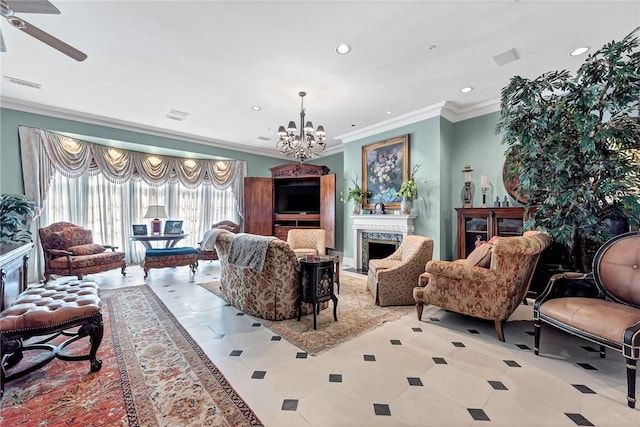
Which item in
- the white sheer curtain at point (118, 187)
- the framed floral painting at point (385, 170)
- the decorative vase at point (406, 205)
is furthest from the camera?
the framed floral painting at point (385, 170)

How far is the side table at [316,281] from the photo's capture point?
285 cm

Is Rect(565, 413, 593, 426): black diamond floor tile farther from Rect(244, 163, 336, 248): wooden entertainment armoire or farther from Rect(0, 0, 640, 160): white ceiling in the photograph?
Rect(244, 163, 336, 248): wooden entertainment armoire

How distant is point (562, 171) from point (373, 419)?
2.96 meters

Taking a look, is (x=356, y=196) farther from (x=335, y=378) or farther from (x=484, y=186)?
(x=335, y=378)

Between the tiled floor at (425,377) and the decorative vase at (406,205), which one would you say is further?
the decorative vase at (406,205)

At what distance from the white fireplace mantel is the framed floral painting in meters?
0.31

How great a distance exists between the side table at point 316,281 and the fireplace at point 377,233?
7.90 feet

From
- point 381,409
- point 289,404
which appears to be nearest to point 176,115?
point 289,404

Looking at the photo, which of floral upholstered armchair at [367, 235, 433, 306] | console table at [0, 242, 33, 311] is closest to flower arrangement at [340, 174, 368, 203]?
floral upholstered armchair at [367, 235, 433, 306]

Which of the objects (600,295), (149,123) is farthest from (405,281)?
(149,123)

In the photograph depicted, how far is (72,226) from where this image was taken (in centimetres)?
502

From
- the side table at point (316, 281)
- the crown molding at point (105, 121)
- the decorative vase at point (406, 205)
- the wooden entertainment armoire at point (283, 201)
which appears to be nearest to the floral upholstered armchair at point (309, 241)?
the wooden entertainment armoire at point (283, 201)

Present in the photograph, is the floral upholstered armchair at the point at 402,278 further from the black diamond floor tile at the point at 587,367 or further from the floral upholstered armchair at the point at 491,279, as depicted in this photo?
the black diamond floor tile at the point at 587,367

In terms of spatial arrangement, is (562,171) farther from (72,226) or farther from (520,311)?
(72,226)
